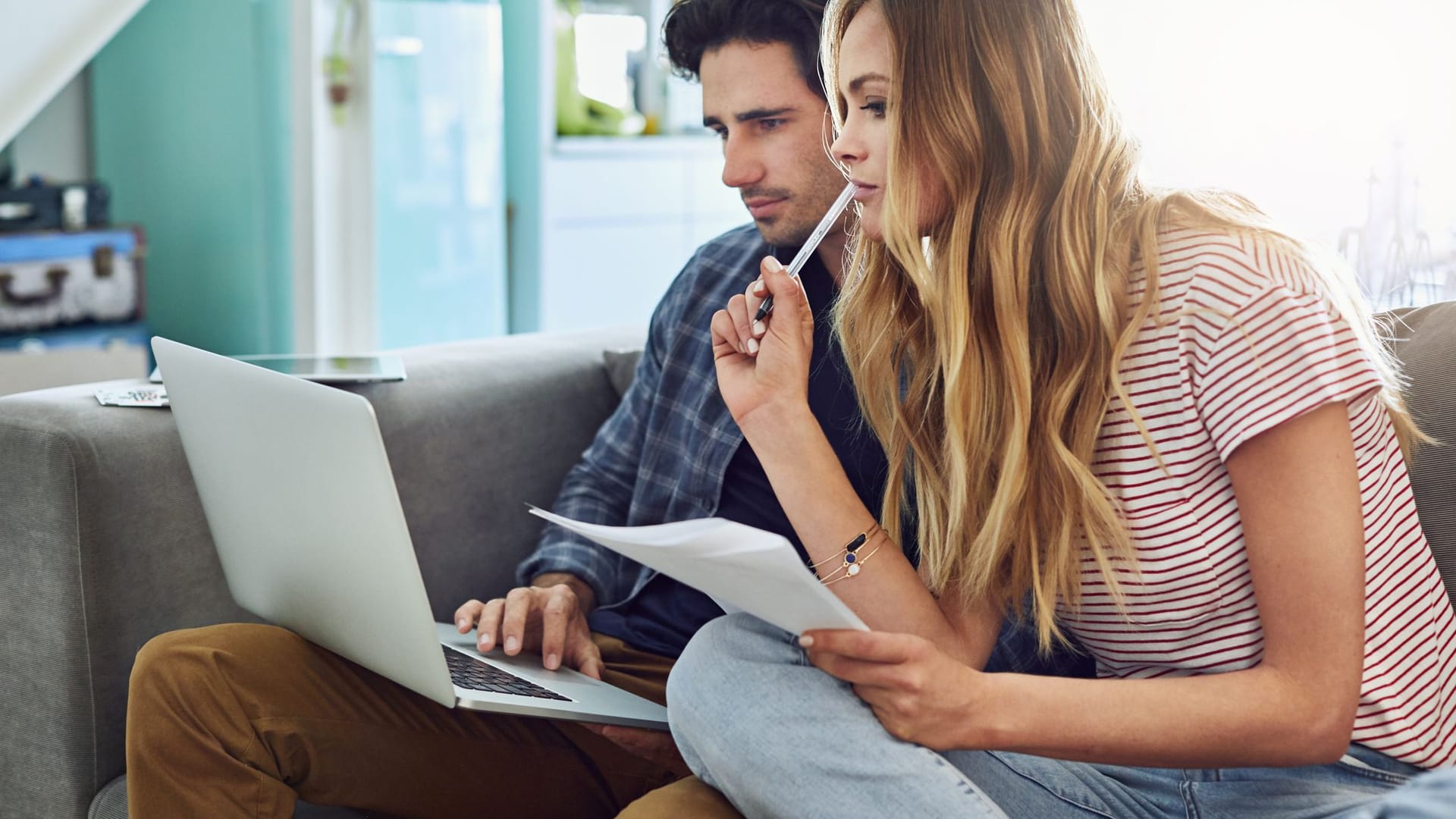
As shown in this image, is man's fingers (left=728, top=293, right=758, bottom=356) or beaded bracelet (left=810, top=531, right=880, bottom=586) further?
man's fingers (left=728, top=293, right=758, bottom=356)

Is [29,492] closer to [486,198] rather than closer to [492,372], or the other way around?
[492,372]

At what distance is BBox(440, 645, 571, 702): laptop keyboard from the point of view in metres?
0.95

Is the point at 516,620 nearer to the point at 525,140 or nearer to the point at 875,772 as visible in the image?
the point at 875,772

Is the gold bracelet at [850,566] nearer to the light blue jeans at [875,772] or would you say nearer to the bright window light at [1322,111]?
the light blue jeans at [875,772]

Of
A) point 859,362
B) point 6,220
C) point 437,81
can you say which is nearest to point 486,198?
point 437,81

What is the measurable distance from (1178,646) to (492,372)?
0.85 meters

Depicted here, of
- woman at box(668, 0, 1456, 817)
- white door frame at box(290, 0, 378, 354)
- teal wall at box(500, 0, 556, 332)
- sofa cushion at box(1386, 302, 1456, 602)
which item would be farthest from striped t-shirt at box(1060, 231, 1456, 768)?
teal wall at box(500, 0, 556, 332)

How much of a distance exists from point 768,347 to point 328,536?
14.8 inches

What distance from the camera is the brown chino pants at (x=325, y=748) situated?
38.9 inches

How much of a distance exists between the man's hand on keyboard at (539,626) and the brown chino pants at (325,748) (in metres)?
0.06

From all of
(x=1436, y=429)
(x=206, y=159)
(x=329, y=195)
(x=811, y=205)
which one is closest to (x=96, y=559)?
(x=811, y=205)

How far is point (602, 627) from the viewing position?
1321mm

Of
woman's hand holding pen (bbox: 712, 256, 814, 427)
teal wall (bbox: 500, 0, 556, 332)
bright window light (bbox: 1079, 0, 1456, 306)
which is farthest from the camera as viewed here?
teal wall (bbox: 500, 0, 556, 332)

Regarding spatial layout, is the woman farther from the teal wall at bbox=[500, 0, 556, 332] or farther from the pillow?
the teal wall at bbox=[500, 0, 556, 332]
